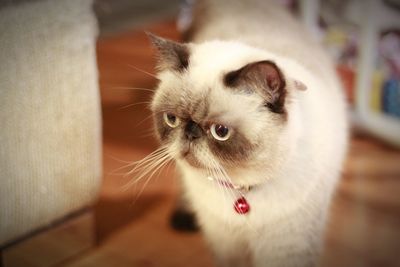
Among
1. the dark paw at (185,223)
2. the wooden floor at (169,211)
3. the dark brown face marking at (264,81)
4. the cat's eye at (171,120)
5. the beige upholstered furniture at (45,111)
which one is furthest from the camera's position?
the dark paw at (185,223)

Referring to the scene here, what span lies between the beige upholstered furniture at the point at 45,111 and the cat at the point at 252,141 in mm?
259

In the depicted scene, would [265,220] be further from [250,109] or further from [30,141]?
[30,141]

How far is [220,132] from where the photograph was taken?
986mm

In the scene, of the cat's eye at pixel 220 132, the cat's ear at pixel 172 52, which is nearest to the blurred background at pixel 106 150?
the cat's ear at pixel 172 52

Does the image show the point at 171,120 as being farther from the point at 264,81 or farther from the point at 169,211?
the point at 169,211

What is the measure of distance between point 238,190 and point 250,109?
7.9 inches

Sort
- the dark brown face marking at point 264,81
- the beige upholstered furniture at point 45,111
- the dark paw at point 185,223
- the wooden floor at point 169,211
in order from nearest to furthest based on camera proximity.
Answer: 1. the dark brown face marking at point 264,81
2. the beige upholstered furniture at point 45,111
3. the wooden floor at point 169,211
4. the dark paw at point 185,223

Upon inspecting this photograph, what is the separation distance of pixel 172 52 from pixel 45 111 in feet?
1.25

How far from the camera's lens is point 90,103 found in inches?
51.5

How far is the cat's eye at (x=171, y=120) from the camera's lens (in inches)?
41.1

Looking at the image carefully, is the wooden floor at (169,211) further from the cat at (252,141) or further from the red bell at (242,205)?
the red bell at (242,205)

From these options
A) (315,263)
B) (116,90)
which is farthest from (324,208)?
(116,90)

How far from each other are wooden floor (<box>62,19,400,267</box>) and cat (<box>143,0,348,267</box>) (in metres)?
0.30

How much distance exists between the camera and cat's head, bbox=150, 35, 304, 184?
973 millimetres
